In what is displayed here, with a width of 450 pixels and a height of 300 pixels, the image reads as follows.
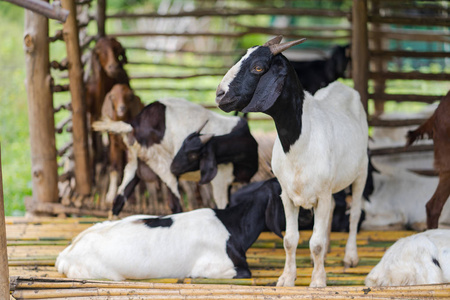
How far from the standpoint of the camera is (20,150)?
1144 centimetres

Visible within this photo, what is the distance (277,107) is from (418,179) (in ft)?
10.2

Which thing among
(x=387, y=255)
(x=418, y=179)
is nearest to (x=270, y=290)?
(x=387, y=255)

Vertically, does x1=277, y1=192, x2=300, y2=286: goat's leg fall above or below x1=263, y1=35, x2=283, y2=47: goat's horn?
below

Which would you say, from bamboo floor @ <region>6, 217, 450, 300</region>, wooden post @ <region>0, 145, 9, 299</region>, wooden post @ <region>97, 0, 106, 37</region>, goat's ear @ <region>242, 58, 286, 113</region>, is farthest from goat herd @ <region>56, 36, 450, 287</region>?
wooden post @ <region>97, 0, 106, 37</region>

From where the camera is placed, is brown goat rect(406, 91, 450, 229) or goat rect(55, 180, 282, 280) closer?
goat rect(55, 180, 282, 280)

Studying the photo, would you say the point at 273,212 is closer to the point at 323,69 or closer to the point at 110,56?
the point at 110,56

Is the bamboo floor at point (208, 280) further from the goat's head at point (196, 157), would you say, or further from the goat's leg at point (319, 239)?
the goat's head at point (196, 157)

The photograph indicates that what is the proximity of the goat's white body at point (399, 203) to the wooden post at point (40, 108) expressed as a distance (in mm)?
3166

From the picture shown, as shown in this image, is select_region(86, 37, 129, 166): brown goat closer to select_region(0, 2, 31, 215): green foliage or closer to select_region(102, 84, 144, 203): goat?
select_region(102, 84, 144, 203): goat

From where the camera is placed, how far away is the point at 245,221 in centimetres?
507

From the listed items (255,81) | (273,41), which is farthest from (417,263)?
(273,41)

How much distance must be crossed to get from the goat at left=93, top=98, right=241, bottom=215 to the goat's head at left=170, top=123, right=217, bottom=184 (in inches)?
10.3

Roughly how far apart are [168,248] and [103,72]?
2.95 meters

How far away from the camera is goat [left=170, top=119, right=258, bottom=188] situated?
18.3 ft
